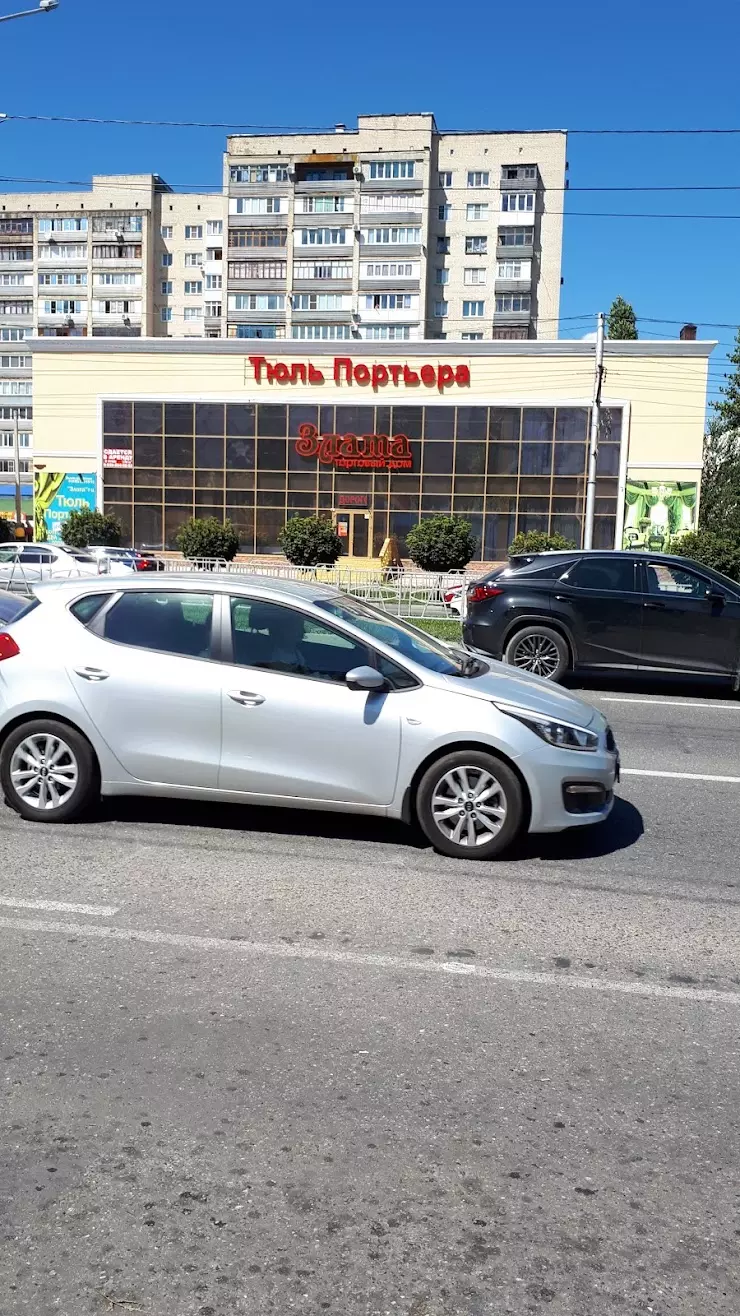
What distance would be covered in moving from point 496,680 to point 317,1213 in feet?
13.0

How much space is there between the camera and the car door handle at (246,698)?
6.20 meters

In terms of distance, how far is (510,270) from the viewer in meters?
79.6

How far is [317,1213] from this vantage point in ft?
9.69

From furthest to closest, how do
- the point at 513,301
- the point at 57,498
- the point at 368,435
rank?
the point at 513,301 < the point at 57,498 < the point at 368,435

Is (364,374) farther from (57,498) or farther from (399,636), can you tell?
(399,636)

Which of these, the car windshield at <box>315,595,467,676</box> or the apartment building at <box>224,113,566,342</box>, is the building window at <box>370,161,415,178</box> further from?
the car windshield at <box>315,595,467,676</box>

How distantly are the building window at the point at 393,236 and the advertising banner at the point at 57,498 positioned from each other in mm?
39806

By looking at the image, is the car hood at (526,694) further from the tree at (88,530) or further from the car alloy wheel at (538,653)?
the tree at (88,530)

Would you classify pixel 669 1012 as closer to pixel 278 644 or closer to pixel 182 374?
pixel 278 644

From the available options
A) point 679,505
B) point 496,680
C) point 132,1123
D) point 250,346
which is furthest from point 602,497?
point 132,1123

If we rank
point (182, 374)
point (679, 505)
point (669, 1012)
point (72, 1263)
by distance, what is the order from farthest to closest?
point (182, 374) → point (679, 505) → point (669, 1012) → point (72, 1263)

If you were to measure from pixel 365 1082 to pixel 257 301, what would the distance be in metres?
81.3

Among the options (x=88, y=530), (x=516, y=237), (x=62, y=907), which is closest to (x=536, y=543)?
(x=88, y=530)

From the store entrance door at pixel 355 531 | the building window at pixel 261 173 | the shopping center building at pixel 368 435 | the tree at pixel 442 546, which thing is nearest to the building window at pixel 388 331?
the building window at pixel 261 173
